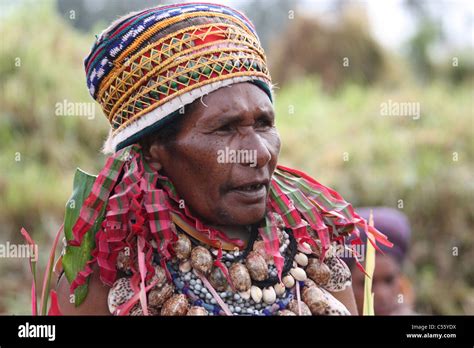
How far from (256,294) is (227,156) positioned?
465 mm

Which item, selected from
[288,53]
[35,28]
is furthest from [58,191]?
[288,53]

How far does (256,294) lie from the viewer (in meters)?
2.56

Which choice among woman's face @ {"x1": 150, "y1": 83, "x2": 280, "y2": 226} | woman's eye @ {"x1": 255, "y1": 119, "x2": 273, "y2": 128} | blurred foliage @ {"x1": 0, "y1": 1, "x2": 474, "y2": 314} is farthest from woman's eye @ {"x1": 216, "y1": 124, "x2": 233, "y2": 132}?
blurred foliage @ {"x1": 0, "y1": 1, "x2": 474, "y2": 314}

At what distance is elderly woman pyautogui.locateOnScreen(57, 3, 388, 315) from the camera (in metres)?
2.53

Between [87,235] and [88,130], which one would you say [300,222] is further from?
[88,130]

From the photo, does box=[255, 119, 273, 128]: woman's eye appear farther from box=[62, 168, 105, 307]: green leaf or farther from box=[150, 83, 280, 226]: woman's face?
box=[62, 168, 105, 307]: green leaf

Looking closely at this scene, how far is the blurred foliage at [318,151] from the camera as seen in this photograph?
7371 mm

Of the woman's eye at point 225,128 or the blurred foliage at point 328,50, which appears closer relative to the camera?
the woman's eye at point 225,128

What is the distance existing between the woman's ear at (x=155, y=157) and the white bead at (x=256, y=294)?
0.52 m

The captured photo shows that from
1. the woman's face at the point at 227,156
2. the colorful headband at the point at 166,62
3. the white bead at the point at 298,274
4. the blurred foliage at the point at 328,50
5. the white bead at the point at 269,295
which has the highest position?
the blurred foliage at the point at 328,50

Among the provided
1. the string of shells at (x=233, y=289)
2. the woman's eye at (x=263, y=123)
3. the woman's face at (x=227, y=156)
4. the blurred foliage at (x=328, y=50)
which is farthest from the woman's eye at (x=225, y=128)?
the blurred foliage at (x=328, y=50)

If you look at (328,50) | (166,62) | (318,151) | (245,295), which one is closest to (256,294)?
(245,295)

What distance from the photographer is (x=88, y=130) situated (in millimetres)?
8367

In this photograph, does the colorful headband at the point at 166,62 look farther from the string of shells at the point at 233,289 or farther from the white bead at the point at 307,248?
the white bead at the point at 307,248
